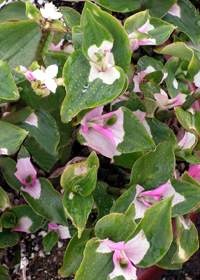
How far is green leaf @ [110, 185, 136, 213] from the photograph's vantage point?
55 centimetres

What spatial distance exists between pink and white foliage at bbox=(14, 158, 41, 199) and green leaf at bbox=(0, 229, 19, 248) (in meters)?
0.11

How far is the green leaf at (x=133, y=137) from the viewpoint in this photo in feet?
1.72

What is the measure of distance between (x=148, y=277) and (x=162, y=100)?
14.8 inches

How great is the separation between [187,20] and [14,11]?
0.41m

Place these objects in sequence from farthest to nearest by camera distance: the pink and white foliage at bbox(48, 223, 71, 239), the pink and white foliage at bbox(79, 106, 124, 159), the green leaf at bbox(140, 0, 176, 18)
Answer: the green leaf at bbox(140, 0, 176, 18)
the pink and white foliage at bbox(48, 223, 71, 239)
the pink and white foliage at bbox(79, 106, 124, 159)

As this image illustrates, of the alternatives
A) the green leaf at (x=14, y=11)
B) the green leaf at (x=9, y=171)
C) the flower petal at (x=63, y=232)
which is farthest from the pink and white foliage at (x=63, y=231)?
the green leaf at (x=14, y=11)

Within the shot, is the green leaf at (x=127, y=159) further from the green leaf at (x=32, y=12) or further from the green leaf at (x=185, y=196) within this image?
the green leaf at (x=32, y=12)

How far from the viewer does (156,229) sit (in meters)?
0.48

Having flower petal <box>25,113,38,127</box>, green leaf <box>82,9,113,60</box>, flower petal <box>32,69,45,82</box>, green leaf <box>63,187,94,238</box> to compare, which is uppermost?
green leaf <box>82,9,113,60</box>

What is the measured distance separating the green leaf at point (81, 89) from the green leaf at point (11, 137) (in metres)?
0.09

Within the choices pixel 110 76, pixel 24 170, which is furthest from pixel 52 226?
pixel 110 76

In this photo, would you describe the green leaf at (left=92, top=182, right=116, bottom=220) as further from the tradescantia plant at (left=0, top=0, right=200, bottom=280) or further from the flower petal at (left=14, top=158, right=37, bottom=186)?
the flower petal at (left=14, top=158, right=37, bottom=186)

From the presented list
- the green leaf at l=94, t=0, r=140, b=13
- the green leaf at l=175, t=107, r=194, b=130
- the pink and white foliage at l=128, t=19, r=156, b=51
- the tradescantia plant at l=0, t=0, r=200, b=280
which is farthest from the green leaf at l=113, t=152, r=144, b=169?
the green leaf at l=94, t=0, r=140, b=13

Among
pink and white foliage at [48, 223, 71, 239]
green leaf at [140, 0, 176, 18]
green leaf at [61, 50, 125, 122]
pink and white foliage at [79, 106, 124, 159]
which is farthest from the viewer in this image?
green leaf at [140, 0, 176, 18]
